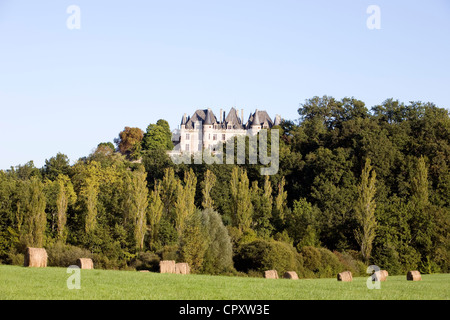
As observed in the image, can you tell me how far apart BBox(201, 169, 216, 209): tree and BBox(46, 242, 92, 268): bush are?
1608 cm

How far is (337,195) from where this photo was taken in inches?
2264

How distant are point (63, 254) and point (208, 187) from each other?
21.7 m

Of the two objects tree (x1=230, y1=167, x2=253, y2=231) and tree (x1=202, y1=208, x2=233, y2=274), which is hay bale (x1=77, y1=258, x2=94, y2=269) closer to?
tree (x1=202, y1=208, x2=233, y2=274)

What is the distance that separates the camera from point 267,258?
138ft

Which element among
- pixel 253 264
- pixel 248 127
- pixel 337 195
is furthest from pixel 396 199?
pixel 248 127

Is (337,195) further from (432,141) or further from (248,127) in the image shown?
(248,127)

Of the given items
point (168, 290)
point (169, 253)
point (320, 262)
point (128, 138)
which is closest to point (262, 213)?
point (320, 262)

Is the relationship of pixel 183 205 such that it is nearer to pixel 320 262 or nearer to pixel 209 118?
pixel 320 262

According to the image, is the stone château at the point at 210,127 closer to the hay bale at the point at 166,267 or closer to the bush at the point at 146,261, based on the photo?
the bush at the point at 146,261

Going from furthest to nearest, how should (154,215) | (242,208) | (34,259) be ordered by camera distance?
(242,208), (154,215), (34,259)

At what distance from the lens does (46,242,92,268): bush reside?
41.9 m

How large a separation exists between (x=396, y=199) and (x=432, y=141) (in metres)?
10.5

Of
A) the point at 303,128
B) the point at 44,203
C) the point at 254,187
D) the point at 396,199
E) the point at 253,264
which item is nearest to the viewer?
the point at 253,264
